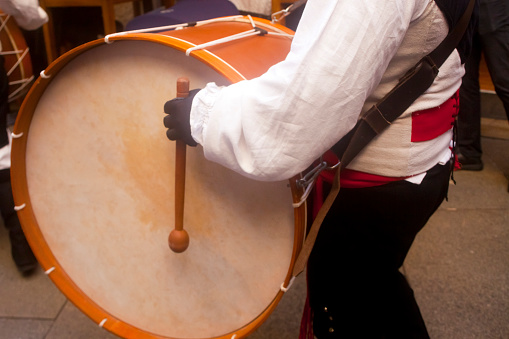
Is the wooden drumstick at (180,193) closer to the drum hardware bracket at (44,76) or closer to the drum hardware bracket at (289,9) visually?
the drum hardware bracket at (44,76)

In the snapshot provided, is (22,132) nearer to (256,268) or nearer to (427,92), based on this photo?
(256,268)

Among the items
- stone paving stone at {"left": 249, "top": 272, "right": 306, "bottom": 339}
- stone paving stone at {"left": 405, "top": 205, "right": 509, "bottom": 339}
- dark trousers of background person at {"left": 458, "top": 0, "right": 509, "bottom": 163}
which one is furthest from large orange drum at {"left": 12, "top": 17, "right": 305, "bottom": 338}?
dark trousers of background person at {"left": 458, "top": 0, "right": 509, "bottom": 163}

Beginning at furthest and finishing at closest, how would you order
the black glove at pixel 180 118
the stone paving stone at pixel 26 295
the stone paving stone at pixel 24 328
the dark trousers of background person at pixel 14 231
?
the dark trousers of background person at pixel 14 231, the stone paving stone at pixel 26 295, the stone paving stone at pixel 24 328, the black glove at pixel 180 118

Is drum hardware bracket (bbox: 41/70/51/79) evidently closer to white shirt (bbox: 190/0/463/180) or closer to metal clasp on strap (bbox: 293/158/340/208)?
white shirt (bbox: 190/0/463/180)

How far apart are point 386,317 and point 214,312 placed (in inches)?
16.4

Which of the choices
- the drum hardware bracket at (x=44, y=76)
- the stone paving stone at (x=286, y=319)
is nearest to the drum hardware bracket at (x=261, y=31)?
the drum hardware bracket at (x=44, y=76)

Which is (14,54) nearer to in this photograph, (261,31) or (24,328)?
(24,328)

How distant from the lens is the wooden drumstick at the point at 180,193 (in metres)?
0.81

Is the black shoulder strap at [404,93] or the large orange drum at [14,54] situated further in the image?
the large orange drum at [14,54]

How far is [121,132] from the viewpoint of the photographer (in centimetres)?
102

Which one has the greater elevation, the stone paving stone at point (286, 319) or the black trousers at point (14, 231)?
the black trousers at point (14, 231)

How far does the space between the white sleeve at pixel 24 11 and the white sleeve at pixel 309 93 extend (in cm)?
134

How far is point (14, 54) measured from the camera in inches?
68.9

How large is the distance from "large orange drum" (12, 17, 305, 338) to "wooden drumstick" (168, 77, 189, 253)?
63mm
